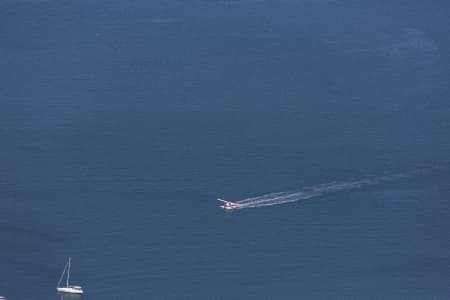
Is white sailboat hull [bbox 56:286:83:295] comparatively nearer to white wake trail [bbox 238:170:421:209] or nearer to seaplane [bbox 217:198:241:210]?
seaplane [bbox 217:198:241:210]

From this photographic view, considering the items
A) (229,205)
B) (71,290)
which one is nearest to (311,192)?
(229,205)

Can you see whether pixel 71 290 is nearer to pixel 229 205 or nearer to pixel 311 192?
pixel 229 205

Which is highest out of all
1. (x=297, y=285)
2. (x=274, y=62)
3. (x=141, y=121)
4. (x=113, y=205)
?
(x=274, y=62)

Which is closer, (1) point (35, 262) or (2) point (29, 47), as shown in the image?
(1) point (35, 262)

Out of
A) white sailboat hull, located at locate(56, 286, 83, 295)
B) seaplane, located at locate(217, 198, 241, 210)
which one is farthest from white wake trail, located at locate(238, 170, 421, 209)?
white sailboat hull, located at locate(56, 286, 83, 295)

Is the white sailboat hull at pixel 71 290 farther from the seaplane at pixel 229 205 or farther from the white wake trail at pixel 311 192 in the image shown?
the white wake trail at pixel 311 192

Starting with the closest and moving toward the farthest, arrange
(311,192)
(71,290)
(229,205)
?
1. (71,290)
2. (229,205)
3. (311,192)

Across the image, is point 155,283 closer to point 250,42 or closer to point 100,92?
point 100,92

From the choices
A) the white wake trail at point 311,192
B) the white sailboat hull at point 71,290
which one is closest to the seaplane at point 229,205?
the white wake trail at point 311,192

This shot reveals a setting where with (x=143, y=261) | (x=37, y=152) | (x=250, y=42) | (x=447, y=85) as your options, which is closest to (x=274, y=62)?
(x=250, y=42)
